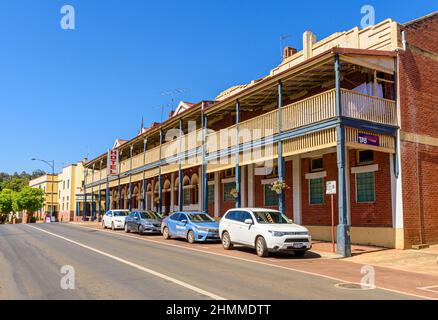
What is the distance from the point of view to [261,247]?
14.8 m

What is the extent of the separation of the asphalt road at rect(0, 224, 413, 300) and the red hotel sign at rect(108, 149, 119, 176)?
25.7 metres

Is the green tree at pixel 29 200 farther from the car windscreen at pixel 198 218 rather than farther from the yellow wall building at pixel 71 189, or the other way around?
the car windscreen at pixel 198 218

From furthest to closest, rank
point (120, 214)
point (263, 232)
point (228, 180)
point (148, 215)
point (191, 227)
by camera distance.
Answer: point (120, 214)
point (228, 180)
point (148, 215)
point (191, 227)
point (263, 232)

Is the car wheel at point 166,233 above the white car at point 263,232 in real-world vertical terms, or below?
below

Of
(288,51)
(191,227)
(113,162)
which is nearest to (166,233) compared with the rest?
(191,227)

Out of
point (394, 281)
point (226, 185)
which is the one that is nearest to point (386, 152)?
point (394, 281)

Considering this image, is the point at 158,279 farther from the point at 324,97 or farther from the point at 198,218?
the point at 198,218

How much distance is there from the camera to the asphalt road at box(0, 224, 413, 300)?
8.06 meters

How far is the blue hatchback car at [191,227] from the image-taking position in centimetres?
1953

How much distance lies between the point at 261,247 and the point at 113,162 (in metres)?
28.0

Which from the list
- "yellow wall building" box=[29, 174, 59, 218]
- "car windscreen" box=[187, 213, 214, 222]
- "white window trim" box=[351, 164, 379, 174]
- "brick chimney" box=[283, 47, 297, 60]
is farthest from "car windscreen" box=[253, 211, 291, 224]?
"yellow wall building" box=[29, 174, 59, 218]

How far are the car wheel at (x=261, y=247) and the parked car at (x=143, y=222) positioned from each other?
37.3 ft

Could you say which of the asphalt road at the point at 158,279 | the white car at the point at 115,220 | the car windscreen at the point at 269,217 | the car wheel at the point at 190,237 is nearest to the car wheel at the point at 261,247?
the car windscreen at the point at 269,217
